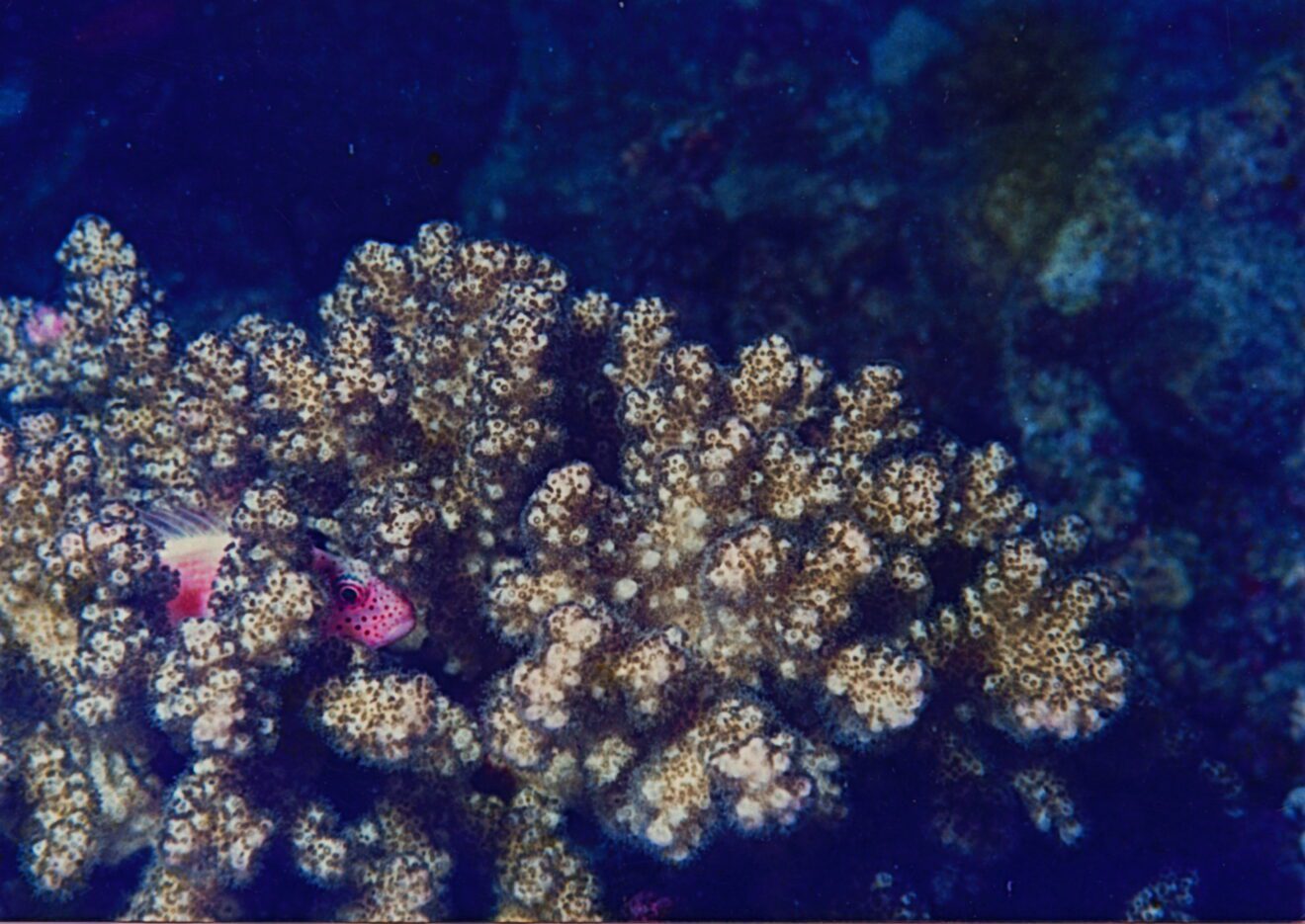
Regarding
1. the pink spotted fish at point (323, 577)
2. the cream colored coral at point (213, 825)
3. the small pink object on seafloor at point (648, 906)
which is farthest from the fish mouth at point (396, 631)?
the small pink object on seafloor at point (648, 906)

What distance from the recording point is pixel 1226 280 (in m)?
4.92

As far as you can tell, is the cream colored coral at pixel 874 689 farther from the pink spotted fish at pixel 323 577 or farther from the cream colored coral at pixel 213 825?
the cream colored coral at pixel 213 825

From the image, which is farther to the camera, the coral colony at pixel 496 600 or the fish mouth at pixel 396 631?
the fish mouth at pixel 396 631

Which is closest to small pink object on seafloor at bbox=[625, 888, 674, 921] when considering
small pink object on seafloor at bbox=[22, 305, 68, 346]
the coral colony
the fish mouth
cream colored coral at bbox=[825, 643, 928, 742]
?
the coral colony

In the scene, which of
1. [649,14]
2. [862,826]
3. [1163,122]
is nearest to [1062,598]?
[862,826]

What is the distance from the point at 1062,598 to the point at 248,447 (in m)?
3.49

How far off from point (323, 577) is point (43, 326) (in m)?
2.44

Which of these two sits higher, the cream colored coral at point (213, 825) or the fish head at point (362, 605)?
the fish head at point (362, 605)

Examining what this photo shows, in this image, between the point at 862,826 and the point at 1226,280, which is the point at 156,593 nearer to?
the point at 862,826

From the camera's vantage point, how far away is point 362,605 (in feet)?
11.0

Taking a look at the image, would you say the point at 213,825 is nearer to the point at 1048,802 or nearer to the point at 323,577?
the point at 323,577

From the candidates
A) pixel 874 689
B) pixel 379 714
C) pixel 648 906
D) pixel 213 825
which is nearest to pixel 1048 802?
pixel 874 689

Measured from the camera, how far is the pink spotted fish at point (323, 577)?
3334mm

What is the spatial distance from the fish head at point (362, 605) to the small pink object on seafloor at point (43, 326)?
2228 mm
